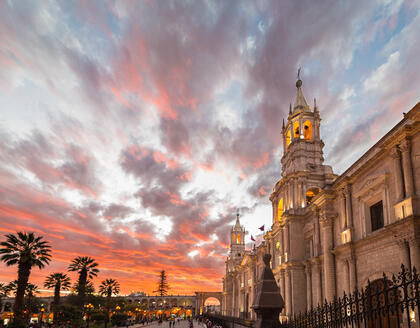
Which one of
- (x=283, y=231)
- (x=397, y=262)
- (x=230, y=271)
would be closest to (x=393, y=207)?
(x=397, y=262)

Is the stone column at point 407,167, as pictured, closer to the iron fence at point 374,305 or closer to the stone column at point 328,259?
the stone column at point 328,259

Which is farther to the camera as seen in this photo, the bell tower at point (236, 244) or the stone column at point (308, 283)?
the bell tower at point (236, 244)

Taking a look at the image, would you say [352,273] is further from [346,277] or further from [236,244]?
[236,244]

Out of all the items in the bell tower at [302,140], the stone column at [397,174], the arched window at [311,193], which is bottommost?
the stone column at [397,174]

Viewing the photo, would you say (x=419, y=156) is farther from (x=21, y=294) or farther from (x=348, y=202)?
(x=21, y=294)

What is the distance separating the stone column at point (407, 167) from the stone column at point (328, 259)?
31.0ft

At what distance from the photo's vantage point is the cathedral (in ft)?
55.7

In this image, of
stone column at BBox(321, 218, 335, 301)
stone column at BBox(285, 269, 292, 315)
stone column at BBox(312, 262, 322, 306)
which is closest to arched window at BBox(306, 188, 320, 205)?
stone column at BBox(285, 269, 292, 315)

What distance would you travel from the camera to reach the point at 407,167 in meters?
17.0

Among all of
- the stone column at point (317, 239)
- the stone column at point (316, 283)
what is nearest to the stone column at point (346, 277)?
the stone column at point (316, 283)

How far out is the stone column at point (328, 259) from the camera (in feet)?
80.4

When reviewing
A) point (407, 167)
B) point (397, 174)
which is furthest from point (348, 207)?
point (407, 167)

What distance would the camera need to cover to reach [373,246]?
19.9m

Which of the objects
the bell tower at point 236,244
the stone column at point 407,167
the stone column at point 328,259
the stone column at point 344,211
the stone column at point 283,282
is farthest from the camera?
the bell tower at point 236,244
